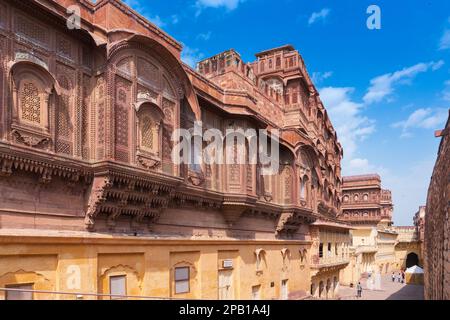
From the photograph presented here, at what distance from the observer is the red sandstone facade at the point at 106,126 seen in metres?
8.29

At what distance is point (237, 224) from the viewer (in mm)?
15930

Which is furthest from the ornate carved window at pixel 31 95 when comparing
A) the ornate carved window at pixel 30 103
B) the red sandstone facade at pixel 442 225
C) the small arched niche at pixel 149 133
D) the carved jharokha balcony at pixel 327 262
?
the carved jharokha balcony at pixel 327 262

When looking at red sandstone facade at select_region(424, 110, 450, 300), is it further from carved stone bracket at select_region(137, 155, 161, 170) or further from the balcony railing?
carved stone bracket at select_region(137, 155, 161, 170)

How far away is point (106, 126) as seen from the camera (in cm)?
964

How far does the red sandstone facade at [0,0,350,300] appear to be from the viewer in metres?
8.29

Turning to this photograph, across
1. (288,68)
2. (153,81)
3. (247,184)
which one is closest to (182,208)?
(247,184)

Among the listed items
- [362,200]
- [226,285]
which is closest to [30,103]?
[226,285]

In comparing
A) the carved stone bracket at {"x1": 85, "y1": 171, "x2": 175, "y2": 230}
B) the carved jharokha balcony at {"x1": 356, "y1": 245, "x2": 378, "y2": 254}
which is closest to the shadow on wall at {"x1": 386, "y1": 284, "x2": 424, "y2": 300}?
the carved jharokha balcony at {"x1": 356, "y1": 245, "x2": 378, "y2": 254}

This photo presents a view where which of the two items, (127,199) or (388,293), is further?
(388,293)

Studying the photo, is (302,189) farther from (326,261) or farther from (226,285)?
(326,261)

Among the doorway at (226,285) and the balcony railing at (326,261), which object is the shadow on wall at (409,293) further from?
the doorway at (226,285)

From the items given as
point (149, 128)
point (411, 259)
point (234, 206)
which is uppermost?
point (149, 128)
